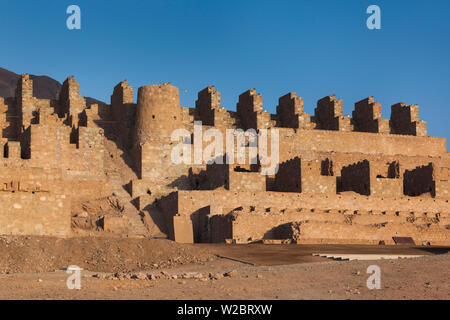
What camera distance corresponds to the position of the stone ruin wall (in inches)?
995

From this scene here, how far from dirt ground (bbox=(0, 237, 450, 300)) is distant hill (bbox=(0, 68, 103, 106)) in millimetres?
70174

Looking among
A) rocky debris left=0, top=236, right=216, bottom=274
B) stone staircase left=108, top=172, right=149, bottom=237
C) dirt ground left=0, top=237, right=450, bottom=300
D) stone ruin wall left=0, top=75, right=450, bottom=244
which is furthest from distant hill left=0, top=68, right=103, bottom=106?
dirt ground left=0, top=237, right=450, bottom=300

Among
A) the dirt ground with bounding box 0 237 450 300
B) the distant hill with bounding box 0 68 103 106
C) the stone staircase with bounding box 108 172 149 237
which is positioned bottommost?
the dirt ground with bounding box 0 237 450 300

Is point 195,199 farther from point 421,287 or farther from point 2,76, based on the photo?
point 2,76

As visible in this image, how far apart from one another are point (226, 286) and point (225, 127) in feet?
91.3

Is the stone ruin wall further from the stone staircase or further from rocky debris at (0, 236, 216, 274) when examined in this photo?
rocky debris at (0, 236, 216, 274)

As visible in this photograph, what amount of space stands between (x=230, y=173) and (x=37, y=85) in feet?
224

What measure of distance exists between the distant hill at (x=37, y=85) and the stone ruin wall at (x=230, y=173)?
1964 inches

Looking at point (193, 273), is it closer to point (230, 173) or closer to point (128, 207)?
point (128, 207)

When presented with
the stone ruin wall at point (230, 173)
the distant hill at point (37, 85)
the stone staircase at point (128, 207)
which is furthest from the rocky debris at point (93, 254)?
the distant hill at point (37, 85)

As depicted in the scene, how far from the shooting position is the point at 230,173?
29.8 meters

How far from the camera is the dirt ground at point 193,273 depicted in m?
11.4

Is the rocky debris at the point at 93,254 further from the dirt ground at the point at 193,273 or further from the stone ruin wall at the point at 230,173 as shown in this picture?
the stone ruin wall at the point at 230,173

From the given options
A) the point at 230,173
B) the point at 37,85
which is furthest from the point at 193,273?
the point at 37,85
